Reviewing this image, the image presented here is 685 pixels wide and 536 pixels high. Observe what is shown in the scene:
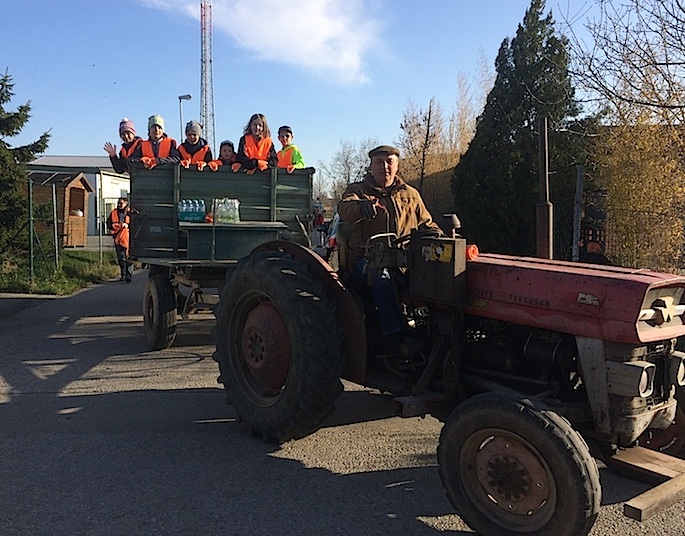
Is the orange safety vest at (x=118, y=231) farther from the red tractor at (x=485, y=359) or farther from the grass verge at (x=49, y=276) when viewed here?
the red tractor at (x=485, y=359)

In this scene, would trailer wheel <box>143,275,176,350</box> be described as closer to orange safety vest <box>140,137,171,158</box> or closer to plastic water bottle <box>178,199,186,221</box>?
plastic water bottle <box>178,199,186,221</box>

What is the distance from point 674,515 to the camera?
345 cm

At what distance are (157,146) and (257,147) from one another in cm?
134

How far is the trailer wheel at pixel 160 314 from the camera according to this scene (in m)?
7.21

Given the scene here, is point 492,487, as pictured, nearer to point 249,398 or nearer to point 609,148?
point 249,398

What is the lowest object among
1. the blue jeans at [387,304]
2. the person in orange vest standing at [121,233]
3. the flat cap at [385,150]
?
the blue jeans at [387,304]

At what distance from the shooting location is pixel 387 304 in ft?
13.3

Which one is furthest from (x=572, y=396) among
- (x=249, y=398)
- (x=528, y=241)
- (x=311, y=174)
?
(x=528, y=241)

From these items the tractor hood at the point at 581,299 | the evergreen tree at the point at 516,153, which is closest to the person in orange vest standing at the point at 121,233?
the evergreen tree at the point at 516,153

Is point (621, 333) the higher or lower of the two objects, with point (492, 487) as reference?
higher

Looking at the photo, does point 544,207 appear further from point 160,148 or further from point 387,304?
point 160,148

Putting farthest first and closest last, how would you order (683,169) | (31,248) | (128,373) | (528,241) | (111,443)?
1. (528,241)
2. (31,248)
3. (683,169)
4. (128,373)
5. (111,443)

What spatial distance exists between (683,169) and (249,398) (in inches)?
257

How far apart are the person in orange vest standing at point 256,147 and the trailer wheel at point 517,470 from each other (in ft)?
19.2
